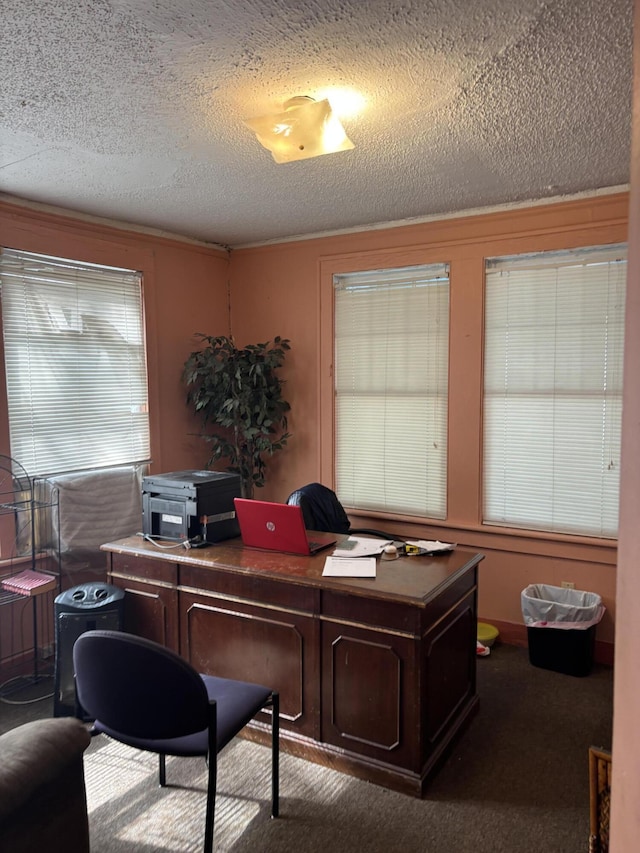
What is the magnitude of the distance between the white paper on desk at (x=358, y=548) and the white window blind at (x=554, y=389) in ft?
4.18

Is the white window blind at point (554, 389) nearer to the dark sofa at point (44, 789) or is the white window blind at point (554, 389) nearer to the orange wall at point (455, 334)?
the orange wall at point (455, 334)

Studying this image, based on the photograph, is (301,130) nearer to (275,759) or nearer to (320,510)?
(320,510)

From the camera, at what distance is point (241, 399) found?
4176 mm

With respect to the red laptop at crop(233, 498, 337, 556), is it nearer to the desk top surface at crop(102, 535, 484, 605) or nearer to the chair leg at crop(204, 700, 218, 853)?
the desk top surface at crop(102, 535, 484, 605)

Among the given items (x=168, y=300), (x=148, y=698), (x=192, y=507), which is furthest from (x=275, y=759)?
(x=168, y=300)

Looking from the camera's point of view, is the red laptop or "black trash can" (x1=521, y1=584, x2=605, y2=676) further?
"black trash can" (x1=521, y1=584, x2=605, y2=676)

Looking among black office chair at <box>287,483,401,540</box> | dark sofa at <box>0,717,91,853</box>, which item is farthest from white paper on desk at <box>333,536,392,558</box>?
dark sofa at <box>0,717,91,853</box>

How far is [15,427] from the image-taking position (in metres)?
3.42

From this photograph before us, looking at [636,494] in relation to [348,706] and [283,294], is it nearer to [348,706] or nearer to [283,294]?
[348,706]

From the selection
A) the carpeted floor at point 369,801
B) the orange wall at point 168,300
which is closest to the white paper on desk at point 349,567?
the carpeted floor at point 369,801

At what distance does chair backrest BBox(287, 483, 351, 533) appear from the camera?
3.47 m

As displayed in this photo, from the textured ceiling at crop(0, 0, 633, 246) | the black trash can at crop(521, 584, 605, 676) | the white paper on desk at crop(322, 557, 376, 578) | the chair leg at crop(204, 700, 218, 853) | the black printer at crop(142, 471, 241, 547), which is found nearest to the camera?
the textured ceiling at crop(0, 0, 633, 246)

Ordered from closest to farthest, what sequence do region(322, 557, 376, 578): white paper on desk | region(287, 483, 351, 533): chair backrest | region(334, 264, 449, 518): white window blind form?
region(322, 557, 376, 578): white paper on desk
region(287, 483, 351, 533): chair backrest
region(334, 264, 449, 518): white window blind

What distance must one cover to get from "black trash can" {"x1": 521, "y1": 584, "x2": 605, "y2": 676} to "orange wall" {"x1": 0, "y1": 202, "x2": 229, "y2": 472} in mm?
2672
